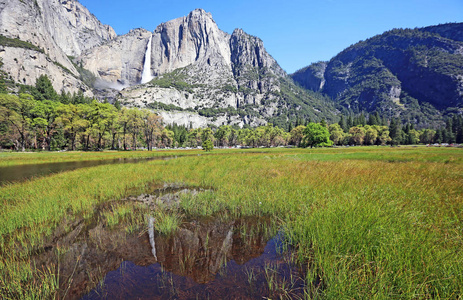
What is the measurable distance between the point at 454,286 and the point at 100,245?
7526mm

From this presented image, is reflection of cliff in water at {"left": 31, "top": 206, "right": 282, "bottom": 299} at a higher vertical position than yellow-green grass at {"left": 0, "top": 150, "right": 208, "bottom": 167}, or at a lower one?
lower

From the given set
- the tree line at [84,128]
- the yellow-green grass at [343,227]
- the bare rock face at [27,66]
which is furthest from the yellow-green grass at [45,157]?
the bare rock face at [27,66]

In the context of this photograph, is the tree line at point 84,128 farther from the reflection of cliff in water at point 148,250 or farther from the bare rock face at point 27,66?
the bare rock face at point 27,66

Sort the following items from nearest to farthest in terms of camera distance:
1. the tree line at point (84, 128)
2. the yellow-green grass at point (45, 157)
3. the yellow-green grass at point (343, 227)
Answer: the yellow-green grass at point (343, 227)
the yellow-green grass at point (45, 157)
the tree line at point (84, 128)

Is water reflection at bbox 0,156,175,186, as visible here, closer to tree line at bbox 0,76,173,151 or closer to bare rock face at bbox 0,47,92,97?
tree line at bbox 0,76,173,151

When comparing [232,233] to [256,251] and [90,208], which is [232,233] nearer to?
[256,251]

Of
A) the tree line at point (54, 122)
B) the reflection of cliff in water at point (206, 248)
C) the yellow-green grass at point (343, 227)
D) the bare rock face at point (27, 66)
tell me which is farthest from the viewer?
the bare rock face at point (27, 66)

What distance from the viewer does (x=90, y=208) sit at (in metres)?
7.46

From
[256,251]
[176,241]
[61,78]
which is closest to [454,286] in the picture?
[256,251]

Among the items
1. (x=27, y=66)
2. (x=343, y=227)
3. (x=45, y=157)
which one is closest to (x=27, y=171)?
(x=45, y=157)

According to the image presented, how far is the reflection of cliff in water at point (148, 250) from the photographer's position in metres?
3.72

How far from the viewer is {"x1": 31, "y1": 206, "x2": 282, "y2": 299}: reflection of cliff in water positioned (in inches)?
146

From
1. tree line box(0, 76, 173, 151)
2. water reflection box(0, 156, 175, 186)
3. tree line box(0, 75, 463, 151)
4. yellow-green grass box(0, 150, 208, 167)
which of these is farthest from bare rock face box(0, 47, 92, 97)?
water reflection box(0, 156, 175, 186)

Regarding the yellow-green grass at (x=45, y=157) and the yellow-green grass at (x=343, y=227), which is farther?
the yellow-green grass at (x=45, y=157)
